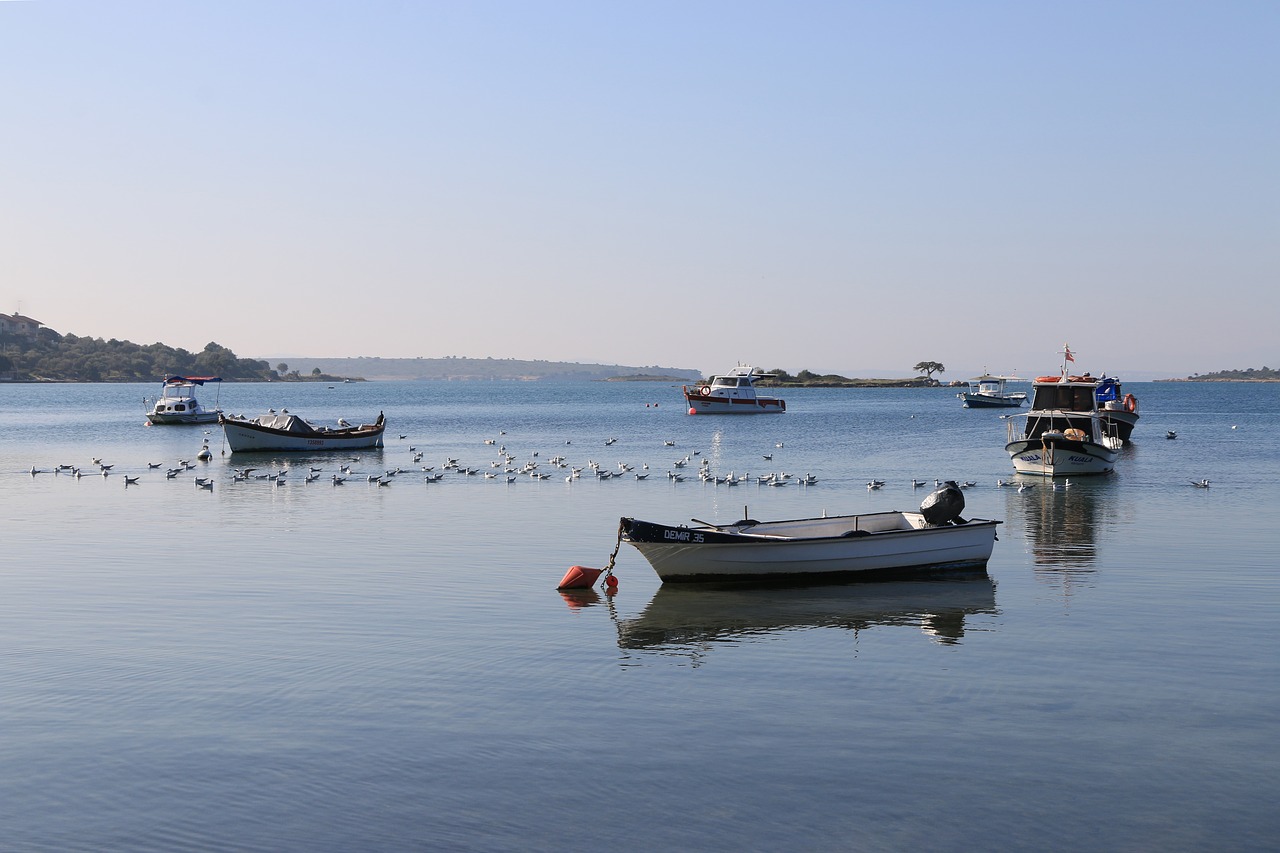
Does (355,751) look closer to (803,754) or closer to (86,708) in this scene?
(86,708)

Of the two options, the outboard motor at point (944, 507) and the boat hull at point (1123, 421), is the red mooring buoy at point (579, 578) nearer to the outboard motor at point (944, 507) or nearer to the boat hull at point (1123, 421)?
the outboard motor at point (944, 507)

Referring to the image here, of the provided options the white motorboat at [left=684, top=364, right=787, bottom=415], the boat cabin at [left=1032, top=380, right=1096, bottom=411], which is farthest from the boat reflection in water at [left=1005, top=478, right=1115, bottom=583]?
the white motorboat at [left=684, top=364, right=787, bottom=415]

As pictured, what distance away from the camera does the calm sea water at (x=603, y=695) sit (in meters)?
10.4

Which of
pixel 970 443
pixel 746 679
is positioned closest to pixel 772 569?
pixel 746 679

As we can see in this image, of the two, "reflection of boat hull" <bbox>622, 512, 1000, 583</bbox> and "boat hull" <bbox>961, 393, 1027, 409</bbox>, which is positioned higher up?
"boat hull" <bbox>961, 393, 1027, 409</bbox>

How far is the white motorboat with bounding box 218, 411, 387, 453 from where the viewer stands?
57.8 metres

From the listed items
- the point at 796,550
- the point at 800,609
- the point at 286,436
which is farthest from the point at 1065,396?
the point at 286,436

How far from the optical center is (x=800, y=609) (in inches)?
778

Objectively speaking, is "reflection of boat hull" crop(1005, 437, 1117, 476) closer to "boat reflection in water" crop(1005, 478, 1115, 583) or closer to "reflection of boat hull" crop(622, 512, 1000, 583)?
"boat reflection in water" crop(1005, 478, 1115, 583)

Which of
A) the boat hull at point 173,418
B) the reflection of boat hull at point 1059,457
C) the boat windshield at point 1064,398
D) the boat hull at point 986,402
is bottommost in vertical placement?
the boat hull at point 173,418

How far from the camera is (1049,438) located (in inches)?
1738

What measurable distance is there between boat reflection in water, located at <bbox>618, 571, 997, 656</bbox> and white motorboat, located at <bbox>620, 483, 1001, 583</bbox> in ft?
0.88

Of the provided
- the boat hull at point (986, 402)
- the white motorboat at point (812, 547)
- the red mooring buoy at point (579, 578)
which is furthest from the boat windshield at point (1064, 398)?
the boat hull at point (986, 402)

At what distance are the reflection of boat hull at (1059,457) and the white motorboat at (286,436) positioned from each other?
3149cm
